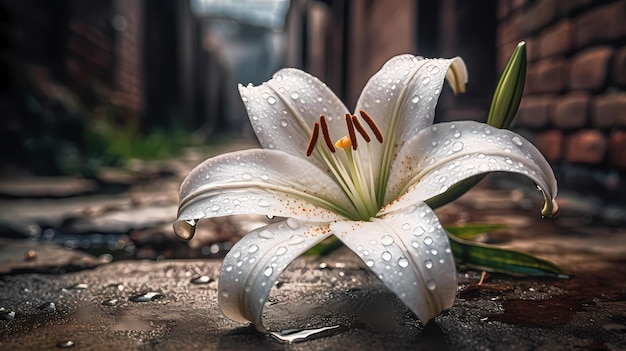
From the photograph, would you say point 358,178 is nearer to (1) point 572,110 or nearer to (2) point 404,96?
(2) point 404,96

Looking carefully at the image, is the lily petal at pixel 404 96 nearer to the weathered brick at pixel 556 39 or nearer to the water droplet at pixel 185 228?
the water droplet at pixel 185 228

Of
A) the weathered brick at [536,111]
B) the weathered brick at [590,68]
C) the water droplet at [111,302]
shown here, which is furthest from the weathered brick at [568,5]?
the water droplet at [111,302]

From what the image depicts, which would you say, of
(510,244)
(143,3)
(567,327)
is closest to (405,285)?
(567,327)

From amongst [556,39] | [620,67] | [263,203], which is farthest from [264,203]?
[556,39]

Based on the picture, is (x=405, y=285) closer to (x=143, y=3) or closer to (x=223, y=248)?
Answer: (x=223, y=248)

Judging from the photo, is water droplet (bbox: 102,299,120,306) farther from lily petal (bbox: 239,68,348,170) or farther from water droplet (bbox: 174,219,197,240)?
lily petal (bbox: 239,68,348,170)
